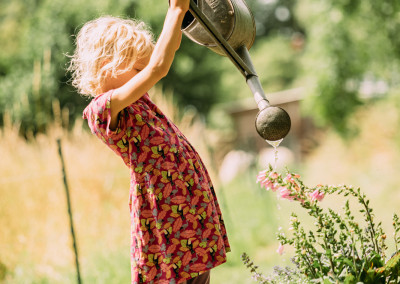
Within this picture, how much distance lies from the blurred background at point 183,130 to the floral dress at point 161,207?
12.3 inches

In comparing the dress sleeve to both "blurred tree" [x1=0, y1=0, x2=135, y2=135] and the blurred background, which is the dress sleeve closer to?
the blurred background

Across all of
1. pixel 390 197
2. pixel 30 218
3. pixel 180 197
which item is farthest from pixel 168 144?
pixel 390 197

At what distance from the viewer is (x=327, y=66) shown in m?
10.9

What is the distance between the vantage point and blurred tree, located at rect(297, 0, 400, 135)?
26.3 ft

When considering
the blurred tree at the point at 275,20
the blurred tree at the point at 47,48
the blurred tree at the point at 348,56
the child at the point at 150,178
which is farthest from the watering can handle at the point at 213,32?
the blurred tree at the point at 275,20

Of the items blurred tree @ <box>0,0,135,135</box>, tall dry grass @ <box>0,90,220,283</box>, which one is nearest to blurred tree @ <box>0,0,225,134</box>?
blurred tree @ <box>0,0,135,135</box>

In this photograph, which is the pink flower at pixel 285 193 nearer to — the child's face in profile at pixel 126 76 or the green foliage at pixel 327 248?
the green foliage at pixel 327 248

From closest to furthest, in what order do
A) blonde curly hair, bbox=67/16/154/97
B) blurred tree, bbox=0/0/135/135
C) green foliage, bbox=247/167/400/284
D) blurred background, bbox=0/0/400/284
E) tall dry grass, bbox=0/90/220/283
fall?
1. green foliage, bbox=247/167/400/284
2. blonde curly hair, bbox=67/16/154/97
3. tall dry grass, bbox=0/90/220/283
4. blurred background, bbox=0/0/400/284
5. blurred tree, bbox=0/0/135/135

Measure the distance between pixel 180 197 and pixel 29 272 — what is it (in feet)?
8.23

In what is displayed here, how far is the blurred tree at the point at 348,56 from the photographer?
8.02 m

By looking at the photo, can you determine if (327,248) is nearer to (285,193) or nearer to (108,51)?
(285,193)

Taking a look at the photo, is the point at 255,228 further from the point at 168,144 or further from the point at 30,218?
the point at 168,144

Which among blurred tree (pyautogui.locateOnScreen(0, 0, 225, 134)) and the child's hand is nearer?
the child's hand

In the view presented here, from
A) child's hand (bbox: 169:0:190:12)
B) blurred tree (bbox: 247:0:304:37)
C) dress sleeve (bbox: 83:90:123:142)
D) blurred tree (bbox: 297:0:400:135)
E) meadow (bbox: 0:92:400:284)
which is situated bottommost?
meadow (bbox: 0:92:400:284)
